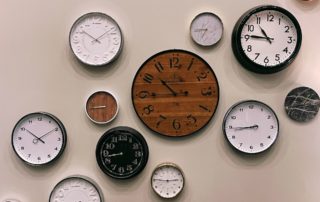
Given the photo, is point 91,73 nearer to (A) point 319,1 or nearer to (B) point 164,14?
(B) point 164,14

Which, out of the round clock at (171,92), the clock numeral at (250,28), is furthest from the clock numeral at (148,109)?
the clock numeral at (250,28)

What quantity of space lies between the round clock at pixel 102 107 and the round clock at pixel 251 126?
610 mm

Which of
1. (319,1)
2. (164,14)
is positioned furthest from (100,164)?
(319,1)

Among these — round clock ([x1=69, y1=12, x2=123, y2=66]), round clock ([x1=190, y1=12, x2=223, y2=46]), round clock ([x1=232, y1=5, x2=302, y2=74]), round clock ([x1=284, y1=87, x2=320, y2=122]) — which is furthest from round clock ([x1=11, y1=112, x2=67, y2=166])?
round clock ([x1=284, y1=87, x2=320, y2=122])

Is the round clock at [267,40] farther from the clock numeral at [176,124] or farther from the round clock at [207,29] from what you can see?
the clock numeral at [176,124]

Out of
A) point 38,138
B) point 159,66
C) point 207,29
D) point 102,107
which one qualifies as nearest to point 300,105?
point 207,29

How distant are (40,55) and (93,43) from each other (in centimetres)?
31

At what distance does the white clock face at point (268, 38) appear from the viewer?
207 centimetres

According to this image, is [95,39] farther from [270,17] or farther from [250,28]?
[270,17]

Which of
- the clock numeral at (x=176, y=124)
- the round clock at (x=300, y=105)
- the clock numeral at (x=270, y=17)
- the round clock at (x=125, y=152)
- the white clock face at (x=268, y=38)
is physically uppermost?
the clock numeral at (x=270, y=17)

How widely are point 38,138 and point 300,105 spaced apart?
56.8 inches

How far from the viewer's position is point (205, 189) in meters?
2.13

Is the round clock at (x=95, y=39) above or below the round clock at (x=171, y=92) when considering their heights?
above

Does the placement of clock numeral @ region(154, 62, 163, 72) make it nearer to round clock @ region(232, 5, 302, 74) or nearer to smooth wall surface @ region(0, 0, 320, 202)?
smooth wall surface @ region(0, 0, 320, 202)
